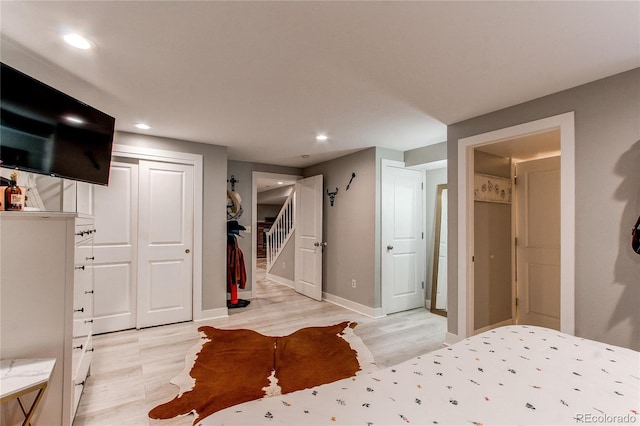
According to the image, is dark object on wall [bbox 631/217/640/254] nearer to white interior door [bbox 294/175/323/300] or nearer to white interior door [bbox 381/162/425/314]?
white interior door [bbox 381/162/425/314]

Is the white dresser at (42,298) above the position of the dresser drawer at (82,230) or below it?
below

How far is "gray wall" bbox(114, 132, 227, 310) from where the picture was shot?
394cm

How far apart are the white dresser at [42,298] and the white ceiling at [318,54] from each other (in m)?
1.09

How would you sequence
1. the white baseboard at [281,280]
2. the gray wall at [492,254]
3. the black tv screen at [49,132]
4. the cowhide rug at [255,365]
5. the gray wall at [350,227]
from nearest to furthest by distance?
the black tv screen at [49,132] < the cowhide rug at [255,365] < the gray wall at [492,254] < the gray wall at [350,227] < the white baseboard at [281,280]

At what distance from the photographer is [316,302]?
4.80 meters

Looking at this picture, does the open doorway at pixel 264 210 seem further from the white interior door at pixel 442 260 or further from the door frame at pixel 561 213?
the door frame at pixel 561 213

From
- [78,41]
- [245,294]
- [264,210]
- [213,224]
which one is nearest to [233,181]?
[213,224]

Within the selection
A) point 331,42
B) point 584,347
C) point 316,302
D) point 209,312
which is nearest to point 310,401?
point 584,347

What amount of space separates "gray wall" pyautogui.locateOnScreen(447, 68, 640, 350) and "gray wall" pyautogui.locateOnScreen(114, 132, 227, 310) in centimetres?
369

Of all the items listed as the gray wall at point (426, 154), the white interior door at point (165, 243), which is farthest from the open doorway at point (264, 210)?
the gray wall at point (426, 154)

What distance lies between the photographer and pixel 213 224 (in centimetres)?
402

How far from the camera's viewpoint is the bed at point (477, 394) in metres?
0.94

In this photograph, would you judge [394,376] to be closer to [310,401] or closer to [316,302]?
[310,401]

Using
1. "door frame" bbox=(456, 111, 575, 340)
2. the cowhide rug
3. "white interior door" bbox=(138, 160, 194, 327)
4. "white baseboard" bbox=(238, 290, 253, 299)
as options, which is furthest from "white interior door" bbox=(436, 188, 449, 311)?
"white interior door" bbox=(138, 160, 194, 327)
